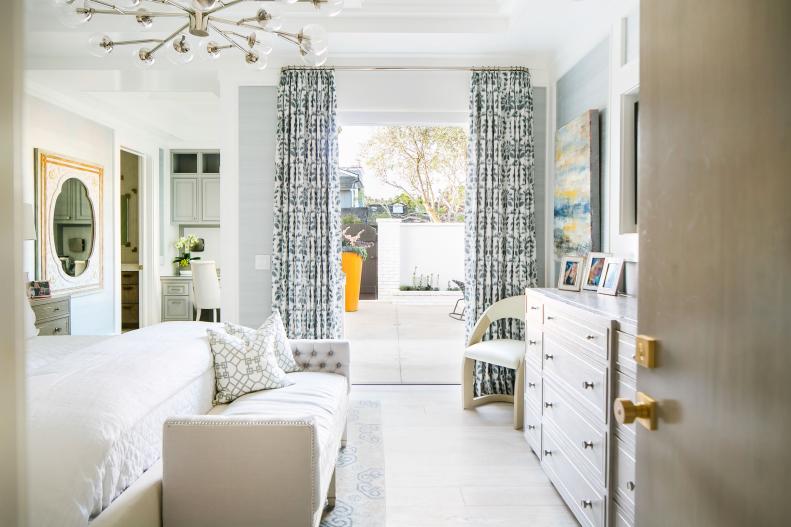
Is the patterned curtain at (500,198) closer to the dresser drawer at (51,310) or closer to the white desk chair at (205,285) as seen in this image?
the dresser drawer at (51,310)

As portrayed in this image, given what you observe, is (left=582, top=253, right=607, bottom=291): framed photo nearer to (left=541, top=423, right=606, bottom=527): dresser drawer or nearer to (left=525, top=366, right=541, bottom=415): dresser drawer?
(left=525, top=366, right=541, bottom=415): dresser drawer

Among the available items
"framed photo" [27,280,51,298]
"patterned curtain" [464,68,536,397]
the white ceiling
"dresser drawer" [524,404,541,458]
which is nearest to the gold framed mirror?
"framed photo" [27,280,51,298]

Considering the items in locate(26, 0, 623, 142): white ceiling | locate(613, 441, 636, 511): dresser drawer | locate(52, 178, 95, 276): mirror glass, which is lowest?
locate(613, 441, 636, 511): dresser drawer

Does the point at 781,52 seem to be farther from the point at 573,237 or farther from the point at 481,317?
the point at 481,317

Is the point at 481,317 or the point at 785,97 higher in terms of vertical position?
the point at 785,97

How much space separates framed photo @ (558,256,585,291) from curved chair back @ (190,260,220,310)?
4688 mm

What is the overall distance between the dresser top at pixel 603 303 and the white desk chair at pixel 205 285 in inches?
185

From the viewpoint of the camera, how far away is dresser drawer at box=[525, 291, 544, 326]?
10.1 feet

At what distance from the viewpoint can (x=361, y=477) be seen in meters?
2.89

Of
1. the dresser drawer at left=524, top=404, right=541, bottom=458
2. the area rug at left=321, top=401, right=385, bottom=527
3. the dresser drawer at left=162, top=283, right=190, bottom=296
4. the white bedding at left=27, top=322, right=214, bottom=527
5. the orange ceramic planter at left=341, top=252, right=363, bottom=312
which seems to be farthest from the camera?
the orange ceramic planter at left=341, top=252, right=363, bottom=312

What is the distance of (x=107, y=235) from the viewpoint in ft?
20.1

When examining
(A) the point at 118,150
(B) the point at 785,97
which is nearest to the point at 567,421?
(B) the point at 785,97

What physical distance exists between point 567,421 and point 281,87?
3.25 m

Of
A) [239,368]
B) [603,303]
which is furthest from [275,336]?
[603,303]
